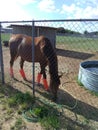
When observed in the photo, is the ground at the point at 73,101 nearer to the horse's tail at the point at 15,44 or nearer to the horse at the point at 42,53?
the horse at the point at 42,53

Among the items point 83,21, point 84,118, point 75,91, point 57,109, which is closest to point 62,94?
point 75,91

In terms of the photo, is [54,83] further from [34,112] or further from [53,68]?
[34,112]

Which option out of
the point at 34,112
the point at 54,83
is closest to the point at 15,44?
the point at 54,83

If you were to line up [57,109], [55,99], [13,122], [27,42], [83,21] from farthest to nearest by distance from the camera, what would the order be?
[27,42], [55,99], [57,109], [13,122], [83,21]

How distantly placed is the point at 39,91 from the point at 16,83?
94cm

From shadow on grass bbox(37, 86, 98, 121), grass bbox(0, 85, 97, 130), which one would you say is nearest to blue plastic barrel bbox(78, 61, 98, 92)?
shadow on grass bbox(37, 86, 98, 121)

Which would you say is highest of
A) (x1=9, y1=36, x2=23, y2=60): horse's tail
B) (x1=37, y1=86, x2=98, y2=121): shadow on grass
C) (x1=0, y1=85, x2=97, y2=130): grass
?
(x1=9, y1=36, x2=23, y2=60): horse's tail

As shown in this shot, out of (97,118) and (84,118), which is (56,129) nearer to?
(84,118)

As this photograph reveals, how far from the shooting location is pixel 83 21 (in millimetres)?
3402

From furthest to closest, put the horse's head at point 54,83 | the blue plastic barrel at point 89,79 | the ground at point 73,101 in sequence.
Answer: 1. the blue plastic barrel at point 89,79
2. the horse's head at point 54,83
3. the ground at point 73,101

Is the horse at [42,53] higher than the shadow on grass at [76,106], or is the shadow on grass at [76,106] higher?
the horse at [42,53]

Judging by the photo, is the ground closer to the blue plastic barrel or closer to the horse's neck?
the blue plastic barrel

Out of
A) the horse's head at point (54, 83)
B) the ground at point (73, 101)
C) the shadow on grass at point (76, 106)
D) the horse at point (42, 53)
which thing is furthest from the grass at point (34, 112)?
the horse at point (42, 53)

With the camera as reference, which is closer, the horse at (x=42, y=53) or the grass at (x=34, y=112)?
the grass at (x=34, y=112)
